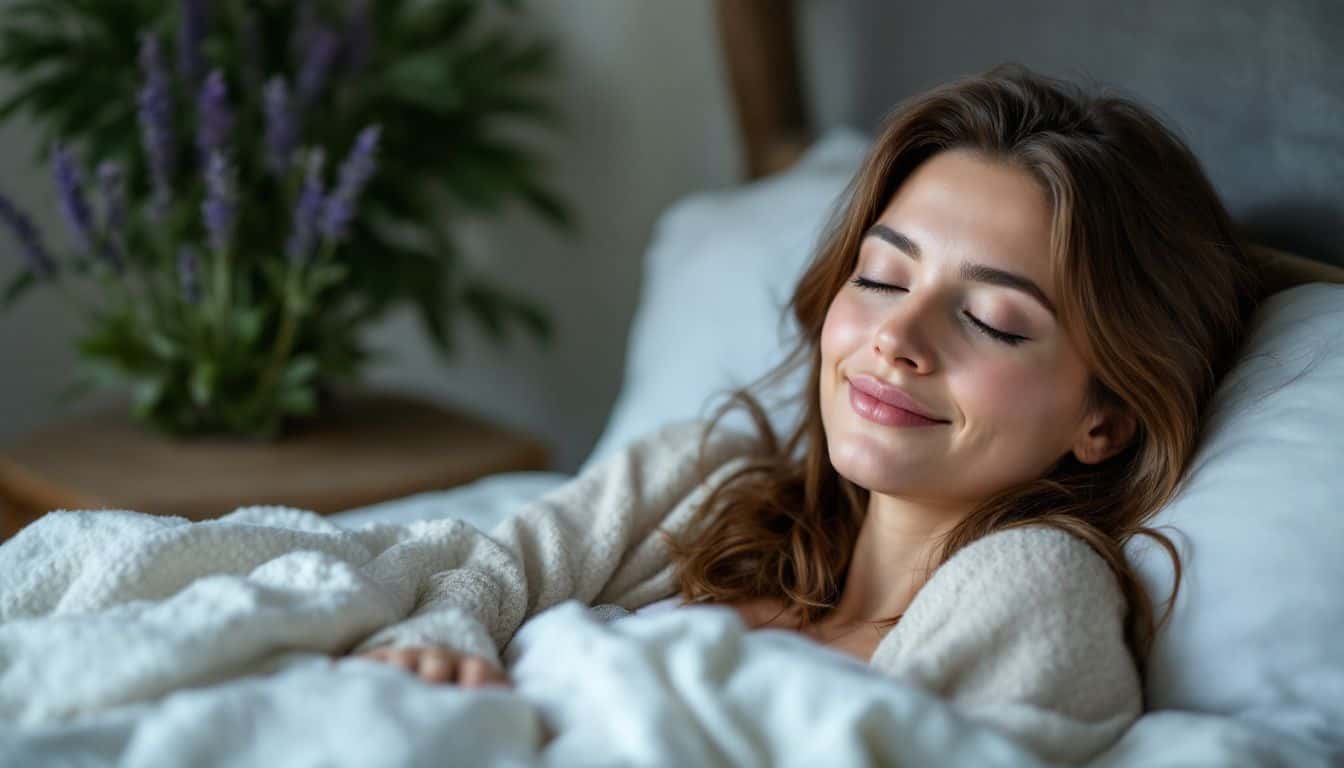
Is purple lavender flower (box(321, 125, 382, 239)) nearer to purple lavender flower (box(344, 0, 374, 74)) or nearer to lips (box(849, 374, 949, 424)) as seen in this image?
purple lavender flower (box(344, 0, 374, 74))

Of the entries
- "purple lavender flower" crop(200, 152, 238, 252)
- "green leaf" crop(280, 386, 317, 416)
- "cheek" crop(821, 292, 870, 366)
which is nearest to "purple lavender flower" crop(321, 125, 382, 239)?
"purple lavender flower" crop(200, 152, 238, 252)

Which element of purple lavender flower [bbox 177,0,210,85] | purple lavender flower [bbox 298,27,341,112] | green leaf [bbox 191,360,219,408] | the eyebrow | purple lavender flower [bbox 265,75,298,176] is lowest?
green leaf [bbox 191,360,219,408]

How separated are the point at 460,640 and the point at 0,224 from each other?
5.84ft

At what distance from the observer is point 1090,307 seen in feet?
3.23

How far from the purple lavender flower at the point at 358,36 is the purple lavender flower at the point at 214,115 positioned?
0.79 feet

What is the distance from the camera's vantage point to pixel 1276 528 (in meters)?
0.91

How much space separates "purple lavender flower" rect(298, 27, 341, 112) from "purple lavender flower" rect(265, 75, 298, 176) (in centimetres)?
4

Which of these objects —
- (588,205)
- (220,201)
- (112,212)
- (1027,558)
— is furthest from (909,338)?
(588,205)

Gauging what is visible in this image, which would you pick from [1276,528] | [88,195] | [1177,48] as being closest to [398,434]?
[88,195]

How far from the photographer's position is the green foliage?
1874 millimetres

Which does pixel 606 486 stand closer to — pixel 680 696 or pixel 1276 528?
pixel 680 696

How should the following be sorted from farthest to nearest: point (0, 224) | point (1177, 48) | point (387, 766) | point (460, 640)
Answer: point (0, 224) → point (1177, 48) → point (460, 640) → point (387, 766)

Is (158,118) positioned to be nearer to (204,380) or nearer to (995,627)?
(204,380)

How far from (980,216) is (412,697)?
58 cm
